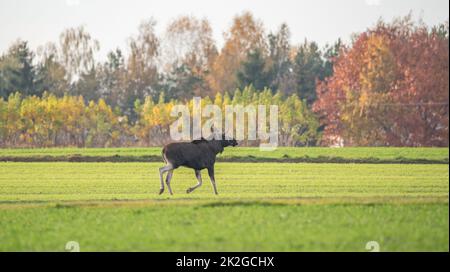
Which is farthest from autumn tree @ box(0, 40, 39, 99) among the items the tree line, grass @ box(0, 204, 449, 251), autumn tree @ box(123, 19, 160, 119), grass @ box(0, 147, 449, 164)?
grass @ box(0, 204, 449, 251)

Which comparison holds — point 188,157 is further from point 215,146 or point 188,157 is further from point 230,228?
point 230,228

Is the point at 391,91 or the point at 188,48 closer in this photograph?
the point at 391,91

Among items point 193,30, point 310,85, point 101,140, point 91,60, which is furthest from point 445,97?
point 91,60

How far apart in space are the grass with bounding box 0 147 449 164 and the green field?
483 inches

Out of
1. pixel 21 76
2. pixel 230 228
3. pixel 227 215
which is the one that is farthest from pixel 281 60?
pixel 230 228

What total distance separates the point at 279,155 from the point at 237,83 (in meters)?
31.9

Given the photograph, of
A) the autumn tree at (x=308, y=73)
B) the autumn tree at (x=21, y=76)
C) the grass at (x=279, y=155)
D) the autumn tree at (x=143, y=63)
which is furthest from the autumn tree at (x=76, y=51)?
the grass at (x=279, y=155)

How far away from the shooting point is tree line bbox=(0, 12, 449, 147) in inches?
2552

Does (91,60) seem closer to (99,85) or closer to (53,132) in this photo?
(99,85)

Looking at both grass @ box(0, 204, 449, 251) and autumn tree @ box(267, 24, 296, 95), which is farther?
autumn tree @ box(267, 24, 296, 95)

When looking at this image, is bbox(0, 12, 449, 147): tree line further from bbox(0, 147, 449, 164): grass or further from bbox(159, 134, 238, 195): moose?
bbox(159, 134, 238, 195): moose

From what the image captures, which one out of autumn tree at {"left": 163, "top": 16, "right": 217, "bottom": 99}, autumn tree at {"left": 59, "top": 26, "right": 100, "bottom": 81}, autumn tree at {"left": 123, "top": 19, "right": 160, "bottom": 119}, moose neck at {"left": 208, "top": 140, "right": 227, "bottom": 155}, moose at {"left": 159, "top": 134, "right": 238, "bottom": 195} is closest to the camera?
moose at {"left": 159, "top": 134, "right": 238, "bottom": 195}

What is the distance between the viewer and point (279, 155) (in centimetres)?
4972

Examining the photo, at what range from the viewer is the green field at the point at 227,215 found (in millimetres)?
16328
